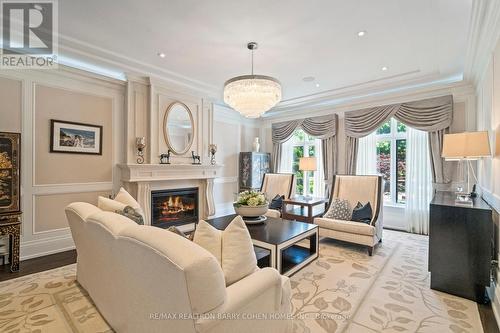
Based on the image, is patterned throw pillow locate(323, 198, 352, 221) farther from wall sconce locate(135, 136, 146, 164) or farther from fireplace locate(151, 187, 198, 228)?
wall sconce locate(135, 136, 146, 164)

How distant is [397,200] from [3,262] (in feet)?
21.6

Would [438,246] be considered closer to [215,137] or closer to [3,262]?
[215,137]

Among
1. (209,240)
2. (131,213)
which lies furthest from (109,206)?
(209,240)

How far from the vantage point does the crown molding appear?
7.27 feet

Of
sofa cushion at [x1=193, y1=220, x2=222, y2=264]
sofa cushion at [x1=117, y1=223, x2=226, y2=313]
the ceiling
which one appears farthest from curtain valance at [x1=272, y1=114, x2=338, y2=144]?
sofa cushion at [x1=117, y1=223, x2=226, y2=313]

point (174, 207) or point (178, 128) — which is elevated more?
point (178, 128)

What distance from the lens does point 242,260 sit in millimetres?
1481

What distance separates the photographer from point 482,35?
2.65 metres

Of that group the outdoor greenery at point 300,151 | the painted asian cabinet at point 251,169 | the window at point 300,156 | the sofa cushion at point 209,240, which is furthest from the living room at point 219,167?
the painted asian cabinet at point 251,169

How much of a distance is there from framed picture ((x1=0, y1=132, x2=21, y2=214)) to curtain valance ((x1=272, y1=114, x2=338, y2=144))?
512 centimetres

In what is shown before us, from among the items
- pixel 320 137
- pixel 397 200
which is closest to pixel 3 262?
pixel 320 137

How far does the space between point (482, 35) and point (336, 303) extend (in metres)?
3.22

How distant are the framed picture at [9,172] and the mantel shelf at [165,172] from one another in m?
1.36

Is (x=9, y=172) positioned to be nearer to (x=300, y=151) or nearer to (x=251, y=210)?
(x=251, y=210)
